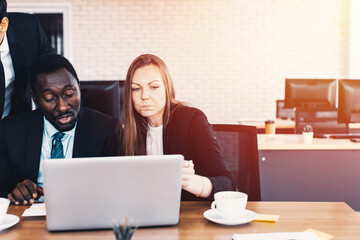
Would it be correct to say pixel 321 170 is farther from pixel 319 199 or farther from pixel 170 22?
pixel 170 22

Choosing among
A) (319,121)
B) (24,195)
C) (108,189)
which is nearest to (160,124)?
(24,195)

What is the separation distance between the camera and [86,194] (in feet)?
3.49

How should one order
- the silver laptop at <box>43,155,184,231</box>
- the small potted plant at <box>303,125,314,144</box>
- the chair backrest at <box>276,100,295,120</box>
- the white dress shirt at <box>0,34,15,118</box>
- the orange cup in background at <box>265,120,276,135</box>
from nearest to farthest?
the silver laptop at <box>43,155,184,231</box>, the white dress shirt at <box>0,34,15,118</box>, the small potted plant at <box>303,125,314,144</box>, the orange cup in background at <box>265,120,276,135</box>, the chair backrest at <box>276,100,295,120</box>

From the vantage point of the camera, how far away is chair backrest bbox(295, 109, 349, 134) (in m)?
3.90

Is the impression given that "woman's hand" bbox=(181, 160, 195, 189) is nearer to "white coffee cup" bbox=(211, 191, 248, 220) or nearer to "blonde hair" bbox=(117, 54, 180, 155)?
"white coffee cup" bbox=(211, 191, 248, 220)

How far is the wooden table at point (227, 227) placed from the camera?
111 cm

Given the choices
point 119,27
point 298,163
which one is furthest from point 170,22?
point 298,163

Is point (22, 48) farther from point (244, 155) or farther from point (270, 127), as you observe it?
point (270, 127)

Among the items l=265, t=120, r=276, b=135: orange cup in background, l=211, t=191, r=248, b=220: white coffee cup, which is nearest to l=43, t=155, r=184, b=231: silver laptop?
l=211, t=191, r=248, b=220: white coffee cup

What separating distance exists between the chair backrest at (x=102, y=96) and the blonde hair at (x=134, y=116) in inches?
12.0

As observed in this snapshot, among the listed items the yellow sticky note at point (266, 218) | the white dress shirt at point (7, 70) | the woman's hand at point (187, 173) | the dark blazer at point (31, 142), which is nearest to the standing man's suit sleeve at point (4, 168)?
the dark blazer at point (31, 142)

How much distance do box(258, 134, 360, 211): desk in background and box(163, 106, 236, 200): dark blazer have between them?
1.43 metres

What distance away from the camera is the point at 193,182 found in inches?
54.6

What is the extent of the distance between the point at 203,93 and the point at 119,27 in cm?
149
